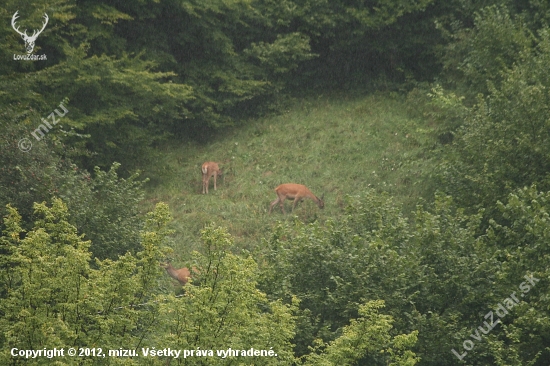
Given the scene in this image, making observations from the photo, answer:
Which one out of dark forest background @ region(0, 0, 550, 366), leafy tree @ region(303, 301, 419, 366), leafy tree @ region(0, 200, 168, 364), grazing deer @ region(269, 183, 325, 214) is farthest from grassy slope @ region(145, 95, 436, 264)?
leafy tree @ region(303, 301, 419, 366)

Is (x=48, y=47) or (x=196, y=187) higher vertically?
(x=48, y=47)

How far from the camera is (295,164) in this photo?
1067 inches

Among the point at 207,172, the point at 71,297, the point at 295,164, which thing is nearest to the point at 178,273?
the point at 207,172

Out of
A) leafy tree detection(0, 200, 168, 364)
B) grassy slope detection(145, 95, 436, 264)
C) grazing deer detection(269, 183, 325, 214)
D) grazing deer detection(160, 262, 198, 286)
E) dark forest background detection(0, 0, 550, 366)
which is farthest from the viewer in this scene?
grazing deer detection(269, 183, 325, 214)

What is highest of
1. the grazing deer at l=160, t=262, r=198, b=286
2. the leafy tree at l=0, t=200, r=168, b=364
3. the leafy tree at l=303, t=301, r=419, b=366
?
the leafy tree at l=0, t=200, r=168, b=364

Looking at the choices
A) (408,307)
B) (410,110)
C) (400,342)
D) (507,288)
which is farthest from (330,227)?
(410,110)

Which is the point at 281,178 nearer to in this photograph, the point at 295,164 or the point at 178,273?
the point at 295,164

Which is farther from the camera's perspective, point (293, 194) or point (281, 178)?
point (281, 178)

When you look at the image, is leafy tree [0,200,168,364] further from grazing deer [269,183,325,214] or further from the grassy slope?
grazing deer [269,183,325,214]

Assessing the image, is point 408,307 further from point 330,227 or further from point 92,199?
point 92,199

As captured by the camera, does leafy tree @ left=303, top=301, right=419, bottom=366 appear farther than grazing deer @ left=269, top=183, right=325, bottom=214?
No

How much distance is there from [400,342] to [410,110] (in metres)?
18.5

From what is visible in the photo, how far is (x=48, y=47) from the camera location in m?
26.3

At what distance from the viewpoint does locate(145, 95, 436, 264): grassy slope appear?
2408 centimetres
